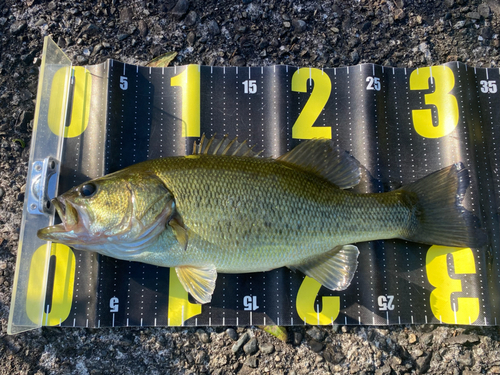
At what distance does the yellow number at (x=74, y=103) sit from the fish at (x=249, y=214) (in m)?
0.84

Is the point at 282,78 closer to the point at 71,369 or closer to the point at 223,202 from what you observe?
the point at 223,202

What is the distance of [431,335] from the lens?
2693 millimetres

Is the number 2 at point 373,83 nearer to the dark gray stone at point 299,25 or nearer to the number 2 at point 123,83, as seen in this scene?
the dark gray stone at point 299,25

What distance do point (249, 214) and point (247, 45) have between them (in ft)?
5.62

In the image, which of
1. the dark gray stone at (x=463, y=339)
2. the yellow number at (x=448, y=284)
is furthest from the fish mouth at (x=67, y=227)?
the dark gray stone at (x=463, y=339)

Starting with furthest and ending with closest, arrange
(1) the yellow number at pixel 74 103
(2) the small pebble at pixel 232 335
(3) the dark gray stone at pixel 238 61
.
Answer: (3) the dark gray stone at pixel 238 61 → (1) the yellow number at pixel 74 103 → (2) the small pebble at pixel 232 335

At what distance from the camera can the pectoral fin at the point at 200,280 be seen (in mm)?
2441

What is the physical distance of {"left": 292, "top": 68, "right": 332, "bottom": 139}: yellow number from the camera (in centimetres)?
295

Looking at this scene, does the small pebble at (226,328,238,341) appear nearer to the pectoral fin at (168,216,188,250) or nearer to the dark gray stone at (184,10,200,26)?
the pectoral fin at (168,216,188,250)

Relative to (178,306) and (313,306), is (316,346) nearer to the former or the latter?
(313,306)

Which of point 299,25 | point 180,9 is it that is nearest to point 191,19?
point 180,9

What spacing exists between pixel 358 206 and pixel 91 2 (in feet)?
9.97

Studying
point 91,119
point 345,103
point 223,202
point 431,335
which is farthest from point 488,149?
point 91,119

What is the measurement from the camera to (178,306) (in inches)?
106
